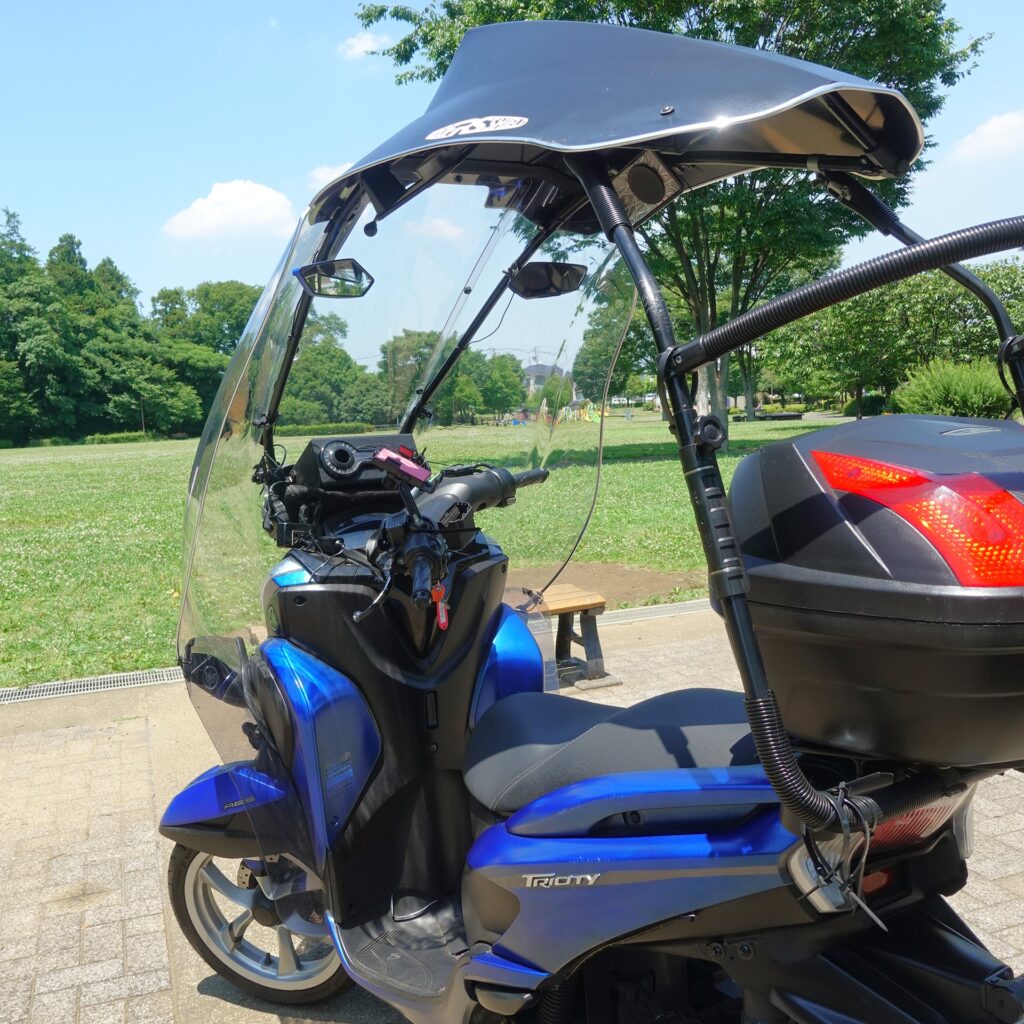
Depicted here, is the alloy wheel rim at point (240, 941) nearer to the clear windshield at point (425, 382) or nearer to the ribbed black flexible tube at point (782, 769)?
the clear windshield at point (425, 382)

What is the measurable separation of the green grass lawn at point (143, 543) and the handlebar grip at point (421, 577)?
560mm

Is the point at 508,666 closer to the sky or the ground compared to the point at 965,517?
closer to the ground

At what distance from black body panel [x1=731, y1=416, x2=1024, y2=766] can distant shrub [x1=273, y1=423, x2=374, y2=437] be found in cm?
133

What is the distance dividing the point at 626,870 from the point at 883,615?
65 centimetres

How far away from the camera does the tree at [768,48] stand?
19.2 m

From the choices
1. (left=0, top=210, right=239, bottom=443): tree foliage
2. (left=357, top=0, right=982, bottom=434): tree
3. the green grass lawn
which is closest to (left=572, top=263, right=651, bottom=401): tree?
the green grass lawn

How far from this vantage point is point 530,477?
272 cm

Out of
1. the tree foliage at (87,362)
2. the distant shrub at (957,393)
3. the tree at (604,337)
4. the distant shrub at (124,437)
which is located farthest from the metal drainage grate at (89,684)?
the distant shrub at (124,437)

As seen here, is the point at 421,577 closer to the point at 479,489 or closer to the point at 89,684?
the point at 479,489

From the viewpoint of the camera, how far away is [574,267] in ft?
8.90

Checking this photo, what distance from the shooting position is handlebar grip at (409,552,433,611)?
83.6 inches

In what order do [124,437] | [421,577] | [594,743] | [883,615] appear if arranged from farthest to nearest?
[124,437] < [421,577] < [594,743] < [883,615]

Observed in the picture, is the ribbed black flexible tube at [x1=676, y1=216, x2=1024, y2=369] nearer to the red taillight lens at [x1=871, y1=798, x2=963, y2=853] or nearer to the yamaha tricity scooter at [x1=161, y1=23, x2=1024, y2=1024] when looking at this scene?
the yamaha tricity scooter at [x1=161, y1=23, x2=1024, y2=1024]

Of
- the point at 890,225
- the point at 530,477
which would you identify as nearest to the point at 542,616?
the point at 530,477
